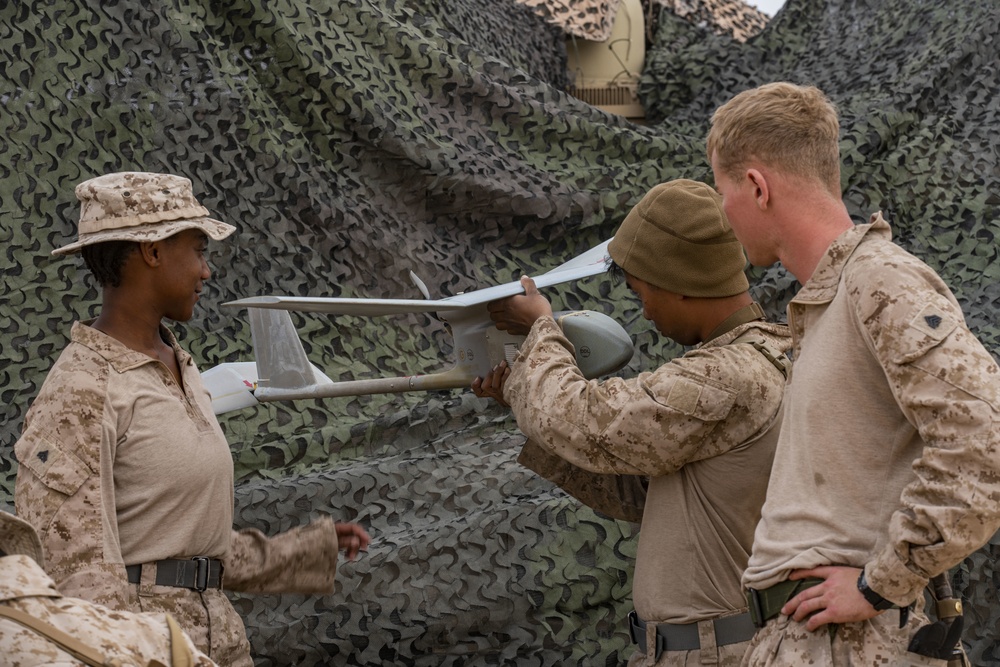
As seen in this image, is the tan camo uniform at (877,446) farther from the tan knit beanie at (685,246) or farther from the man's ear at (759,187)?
the tan knit beanie at (685,246)

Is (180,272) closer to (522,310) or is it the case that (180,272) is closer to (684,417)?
(522,310)

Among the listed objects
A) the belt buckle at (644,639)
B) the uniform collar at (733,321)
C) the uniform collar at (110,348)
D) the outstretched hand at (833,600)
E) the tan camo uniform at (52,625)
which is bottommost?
the belt buckle at (644,639)

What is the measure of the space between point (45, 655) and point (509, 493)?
2.65 meters

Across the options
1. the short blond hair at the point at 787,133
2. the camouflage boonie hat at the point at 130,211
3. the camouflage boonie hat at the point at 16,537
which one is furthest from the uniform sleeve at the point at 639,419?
the camouflage boonie hat at the point at 16,537

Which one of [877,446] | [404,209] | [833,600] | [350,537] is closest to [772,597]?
[833,600]

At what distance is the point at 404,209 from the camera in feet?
15.5

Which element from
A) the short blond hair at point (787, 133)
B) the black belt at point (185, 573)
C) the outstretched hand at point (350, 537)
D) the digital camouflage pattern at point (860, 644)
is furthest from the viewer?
the outstretched hand at point (350, 537)

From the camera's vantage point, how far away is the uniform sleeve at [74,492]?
188cm

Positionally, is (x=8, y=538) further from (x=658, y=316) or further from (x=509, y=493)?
(x=509, y=493)

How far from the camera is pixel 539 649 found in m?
3.50

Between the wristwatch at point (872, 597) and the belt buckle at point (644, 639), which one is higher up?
the wristwatch at point (872, 597)

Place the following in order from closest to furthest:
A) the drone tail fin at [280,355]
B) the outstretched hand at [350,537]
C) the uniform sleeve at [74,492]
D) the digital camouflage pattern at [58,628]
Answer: the digital camouflage pattern at [58,628]
the uniform sleeve at [74,492]
the outstretched hand at [350,537]
the drone tail fin at [280,355]

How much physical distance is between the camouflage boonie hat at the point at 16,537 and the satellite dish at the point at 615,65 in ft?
16.0

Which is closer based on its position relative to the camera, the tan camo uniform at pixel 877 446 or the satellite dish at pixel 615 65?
the tan camo uniform at pixel 877 446
